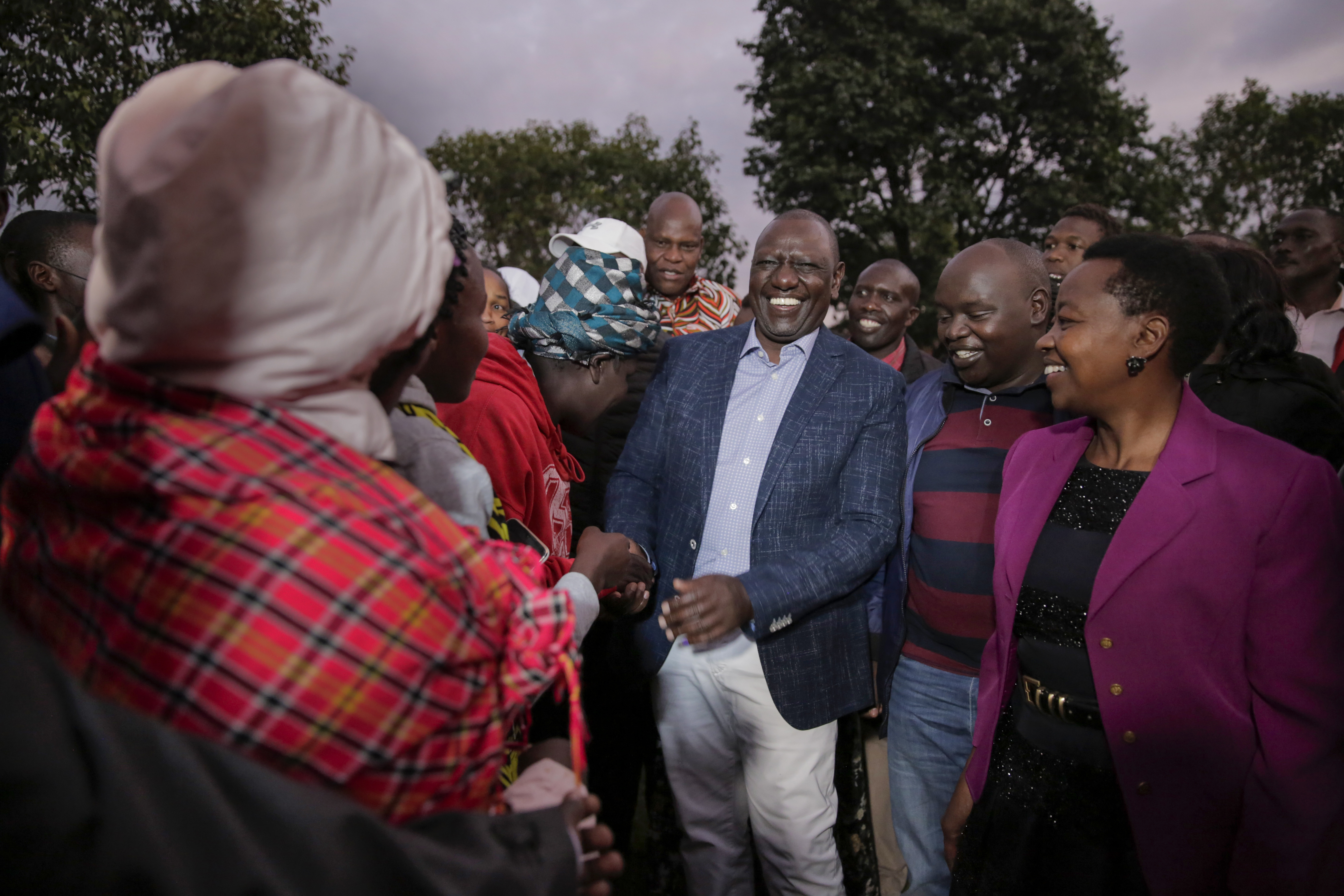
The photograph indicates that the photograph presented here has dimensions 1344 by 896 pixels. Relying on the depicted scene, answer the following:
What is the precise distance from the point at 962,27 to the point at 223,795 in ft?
70.2

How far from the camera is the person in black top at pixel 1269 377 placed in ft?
8.80

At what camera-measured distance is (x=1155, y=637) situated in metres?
1.87

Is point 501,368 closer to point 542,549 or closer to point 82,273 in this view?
point 542,549

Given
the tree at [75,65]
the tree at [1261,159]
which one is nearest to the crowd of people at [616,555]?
the tree at [75,65]

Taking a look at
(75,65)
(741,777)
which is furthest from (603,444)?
(75,65)

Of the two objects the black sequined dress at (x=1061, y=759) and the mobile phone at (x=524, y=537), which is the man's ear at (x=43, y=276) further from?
the black sequined dress at (x=1061, y=759)

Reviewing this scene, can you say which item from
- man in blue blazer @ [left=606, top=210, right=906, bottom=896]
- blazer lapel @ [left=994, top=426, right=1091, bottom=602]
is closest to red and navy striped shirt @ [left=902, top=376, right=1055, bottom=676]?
man in blue blazer @ [left=606, top=210, right=906, bottom=896]

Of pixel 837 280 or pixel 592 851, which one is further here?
pixel 837 280

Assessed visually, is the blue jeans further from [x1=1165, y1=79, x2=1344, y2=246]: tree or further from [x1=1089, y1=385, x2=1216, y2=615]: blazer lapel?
[x1=1165, y1=79, x2=1344, y2=246]: tree

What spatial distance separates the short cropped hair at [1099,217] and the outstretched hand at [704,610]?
11.5 feet

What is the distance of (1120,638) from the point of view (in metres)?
1.91

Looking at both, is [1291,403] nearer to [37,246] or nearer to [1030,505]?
[1030,505]

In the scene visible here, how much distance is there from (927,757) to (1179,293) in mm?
1757

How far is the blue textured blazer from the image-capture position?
8.37 feet
